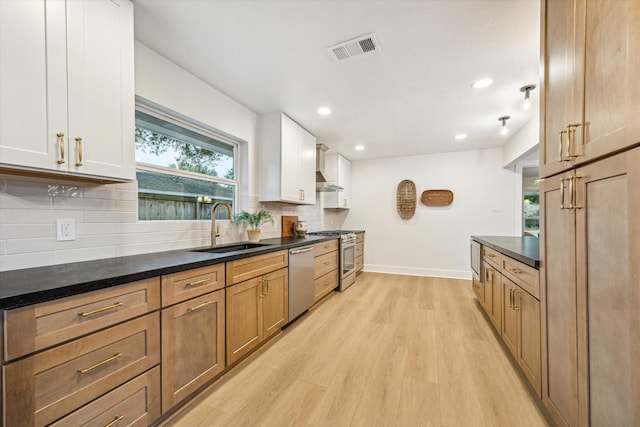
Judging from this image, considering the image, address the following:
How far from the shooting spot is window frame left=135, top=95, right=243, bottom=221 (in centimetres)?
201

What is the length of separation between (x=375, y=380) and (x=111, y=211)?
7.09 ft

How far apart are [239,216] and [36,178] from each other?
4.92 ft

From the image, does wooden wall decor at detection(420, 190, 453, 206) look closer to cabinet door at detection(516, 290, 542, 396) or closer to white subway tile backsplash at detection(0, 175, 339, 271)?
cabinet door at detection(516, 290, 542, 396)

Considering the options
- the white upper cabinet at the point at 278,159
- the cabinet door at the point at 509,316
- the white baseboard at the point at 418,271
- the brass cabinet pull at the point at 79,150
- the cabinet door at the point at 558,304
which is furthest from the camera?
the white baseboard at the point at 418,271

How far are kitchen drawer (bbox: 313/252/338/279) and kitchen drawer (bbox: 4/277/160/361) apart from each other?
2.06 metres

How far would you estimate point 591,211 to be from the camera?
1.06 meters

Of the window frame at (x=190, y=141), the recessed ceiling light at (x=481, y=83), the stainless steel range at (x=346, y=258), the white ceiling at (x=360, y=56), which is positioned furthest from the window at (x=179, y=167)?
the recessed ceiling light at (x=481, y=83)

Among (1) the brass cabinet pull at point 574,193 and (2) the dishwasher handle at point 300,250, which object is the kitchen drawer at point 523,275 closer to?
(1) the brass cabinet pull at point 574,193

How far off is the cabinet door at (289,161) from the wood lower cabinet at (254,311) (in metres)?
1.04

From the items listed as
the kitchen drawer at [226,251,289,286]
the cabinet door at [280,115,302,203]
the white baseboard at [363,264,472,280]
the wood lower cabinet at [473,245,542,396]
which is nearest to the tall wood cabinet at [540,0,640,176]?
the wood lower cabinet at [473,245,542,396]

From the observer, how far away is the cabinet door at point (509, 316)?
1.92 m

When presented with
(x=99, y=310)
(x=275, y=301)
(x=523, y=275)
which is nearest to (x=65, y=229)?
(x=99, y=310)

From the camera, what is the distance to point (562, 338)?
1.26 m

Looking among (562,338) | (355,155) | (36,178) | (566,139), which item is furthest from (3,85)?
(355,155)
